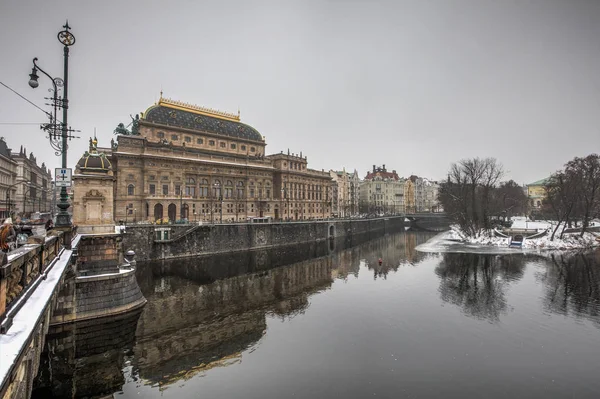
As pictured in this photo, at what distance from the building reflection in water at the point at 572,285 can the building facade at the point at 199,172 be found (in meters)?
52.2

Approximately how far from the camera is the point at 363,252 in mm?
60219

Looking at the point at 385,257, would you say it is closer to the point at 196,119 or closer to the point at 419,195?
the point at 196,119

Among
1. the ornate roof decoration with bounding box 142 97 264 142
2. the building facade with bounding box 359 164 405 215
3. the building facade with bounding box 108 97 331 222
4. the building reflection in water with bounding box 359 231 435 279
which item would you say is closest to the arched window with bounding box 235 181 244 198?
the building facade with bounding box 108 97 331 222

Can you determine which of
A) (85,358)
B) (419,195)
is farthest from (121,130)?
(419,195)

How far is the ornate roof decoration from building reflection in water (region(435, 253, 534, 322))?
52.0 metres

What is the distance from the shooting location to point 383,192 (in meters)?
158

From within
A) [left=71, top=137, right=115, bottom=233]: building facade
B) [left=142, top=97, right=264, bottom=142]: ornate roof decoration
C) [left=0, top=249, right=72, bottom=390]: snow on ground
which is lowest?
[left=0, top=249, right=72, bottom=390]: snow on ground

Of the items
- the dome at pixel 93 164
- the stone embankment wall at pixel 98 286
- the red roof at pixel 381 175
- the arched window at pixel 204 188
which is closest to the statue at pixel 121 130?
the arched window at pixel 204 188

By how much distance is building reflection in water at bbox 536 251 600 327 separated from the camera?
81.5 feet

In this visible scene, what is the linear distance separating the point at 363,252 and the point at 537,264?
995 inches

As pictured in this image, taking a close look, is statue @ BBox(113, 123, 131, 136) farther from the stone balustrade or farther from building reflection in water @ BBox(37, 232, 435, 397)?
the stone balustrade

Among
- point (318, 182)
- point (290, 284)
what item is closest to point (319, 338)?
point (290, 284)

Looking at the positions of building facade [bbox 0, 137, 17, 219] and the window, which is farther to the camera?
the window

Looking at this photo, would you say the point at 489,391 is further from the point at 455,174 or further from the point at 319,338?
the point at 455,174
